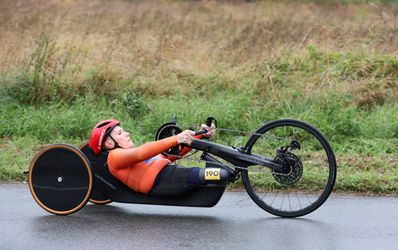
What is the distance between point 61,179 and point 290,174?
1962mm

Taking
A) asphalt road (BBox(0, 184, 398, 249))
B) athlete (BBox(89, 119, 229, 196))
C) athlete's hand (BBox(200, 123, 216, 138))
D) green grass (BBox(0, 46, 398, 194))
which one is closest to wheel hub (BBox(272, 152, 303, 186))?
asphalt road (BBox(0, 184, 398, 249))

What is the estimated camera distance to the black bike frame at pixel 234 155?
671 centimetres

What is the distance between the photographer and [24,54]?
1221 cm

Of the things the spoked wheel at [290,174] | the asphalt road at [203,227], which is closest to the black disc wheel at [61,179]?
the asphalt road at [203,227]

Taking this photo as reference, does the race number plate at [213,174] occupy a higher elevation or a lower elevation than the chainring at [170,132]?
lower

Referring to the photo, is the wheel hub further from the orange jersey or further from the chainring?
the orange jersey

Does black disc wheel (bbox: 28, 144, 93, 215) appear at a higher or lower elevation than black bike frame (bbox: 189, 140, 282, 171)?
lower

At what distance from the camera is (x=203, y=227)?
21.2ft

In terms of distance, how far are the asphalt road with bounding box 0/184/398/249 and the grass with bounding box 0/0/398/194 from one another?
1008mm

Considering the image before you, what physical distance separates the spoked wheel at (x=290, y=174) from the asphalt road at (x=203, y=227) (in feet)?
0.53

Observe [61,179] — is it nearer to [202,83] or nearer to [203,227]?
[203,227]

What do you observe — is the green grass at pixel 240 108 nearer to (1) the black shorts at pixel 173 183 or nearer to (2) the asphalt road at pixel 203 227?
(2) the asphalt road at pixel 203 227

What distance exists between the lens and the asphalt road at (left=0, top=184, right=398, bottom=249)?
5.99 meters

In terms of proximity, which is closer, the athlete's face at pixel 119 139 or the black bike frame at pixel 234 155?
the black bike frame at pixel 234 155
